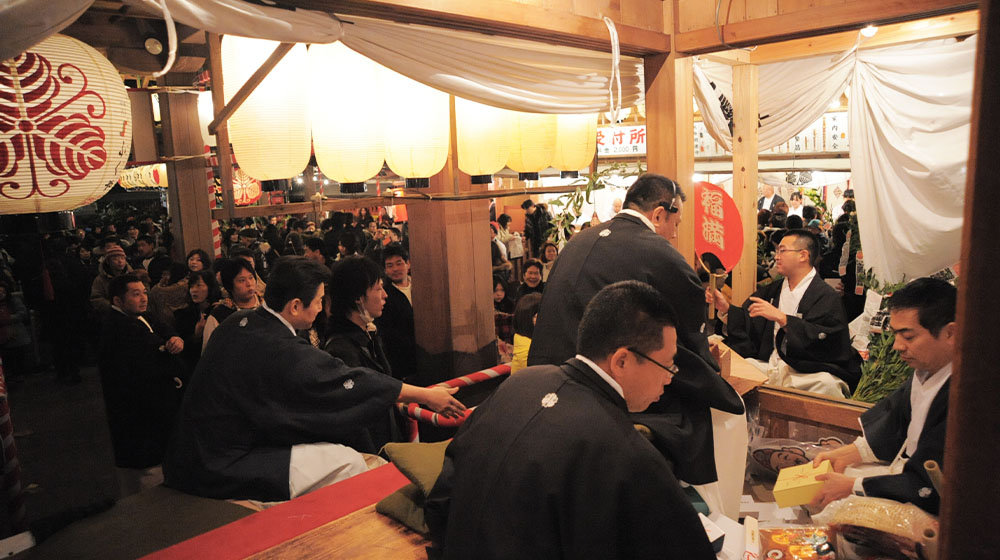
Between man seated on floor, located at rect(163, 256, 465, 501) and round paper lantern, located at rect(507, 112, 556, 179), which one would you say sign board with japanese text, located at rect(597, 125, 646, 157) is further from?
man seated on floor, located at rect(163, 256, 465, 501)

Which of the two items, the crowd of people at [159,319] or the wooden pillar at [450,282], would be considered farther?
the wooden pillar at [450,282]

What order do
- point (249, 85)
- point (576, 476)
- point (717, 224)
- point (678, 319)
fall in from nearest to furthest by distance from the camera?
point (576, 476) → point (249, 85) → point (678, 319) → point (717, 224)

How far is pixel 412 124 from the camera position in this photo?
5.25m

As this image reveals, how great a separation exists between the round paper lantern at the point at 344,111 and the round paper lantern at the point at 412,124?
0.10 metres

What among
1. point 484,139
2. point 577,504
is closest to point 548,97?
point 484,139

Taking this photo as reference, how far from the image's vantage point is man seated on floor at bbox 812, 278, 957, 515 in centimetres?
355

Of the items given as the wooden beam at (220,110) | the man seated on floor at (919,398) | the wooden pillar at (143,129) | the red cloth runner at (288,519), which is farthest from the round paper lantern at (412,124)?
the wooden pillar at (143,129)

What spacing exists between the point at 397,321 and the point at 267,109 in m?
3.41

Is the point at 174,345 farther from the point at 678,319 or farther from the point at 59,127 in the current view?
the point at 678,319

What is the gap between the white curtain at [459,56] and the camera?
3.29 metres

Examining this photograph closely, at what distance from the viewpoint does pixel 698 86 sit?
27.2 feet

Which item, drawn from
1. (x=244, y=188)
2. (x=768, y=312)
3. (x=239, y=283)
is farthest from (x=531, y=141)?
(x=244, y=188)

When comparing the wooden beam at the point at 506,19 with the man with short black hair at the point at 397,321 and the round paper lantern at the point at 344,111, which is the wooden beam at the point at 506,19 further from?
the man with short black hair at the point at 397,321

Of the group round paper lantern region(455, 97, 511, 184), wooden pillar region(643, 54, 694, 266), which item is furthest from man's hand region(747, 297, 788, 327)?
round paper lantern region(455, 97, 511, 184)
